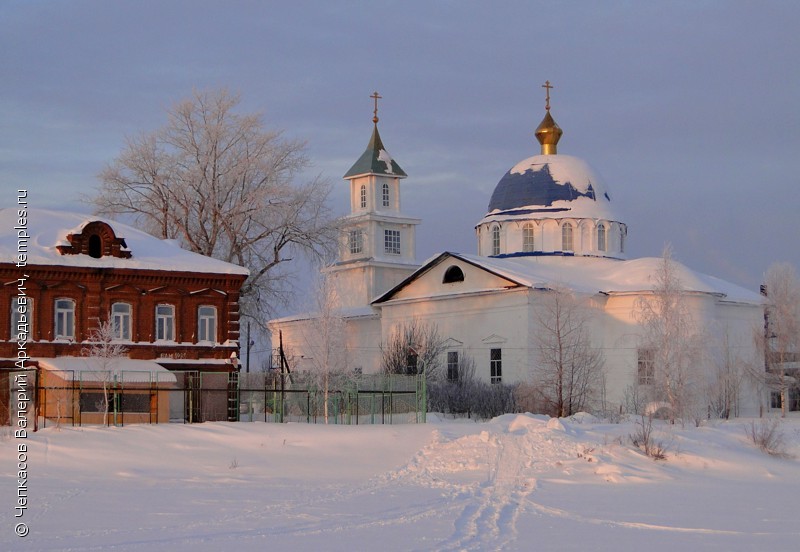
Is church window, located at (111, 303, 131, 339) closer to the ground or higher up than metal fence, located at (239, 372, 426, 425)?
higher up

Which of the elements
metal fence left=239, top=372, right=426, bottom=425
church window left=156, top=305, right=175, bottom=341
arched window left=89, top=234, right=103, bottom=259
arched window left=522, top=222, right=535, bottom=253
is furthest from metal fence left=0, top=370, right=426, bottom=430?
arched window left=522, top=222, right=535, bottom=253

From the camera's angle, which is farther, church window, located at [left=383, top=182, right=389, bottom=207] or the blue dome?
church window, located at [left=383, top=182, right=389, bottom=207]

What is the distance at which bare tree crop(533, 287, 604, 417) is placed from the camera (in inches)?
1913

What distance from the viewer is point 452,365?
56.2 m

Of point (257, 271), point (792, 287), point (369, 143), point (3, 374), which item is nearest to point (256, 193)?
point (257, 271)

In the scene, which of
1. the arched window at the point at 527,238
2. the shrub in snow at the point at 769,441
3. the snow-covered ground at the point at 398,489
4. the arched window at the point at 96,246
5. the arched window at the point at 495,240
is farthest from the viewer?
the arched window at the point at 495,240

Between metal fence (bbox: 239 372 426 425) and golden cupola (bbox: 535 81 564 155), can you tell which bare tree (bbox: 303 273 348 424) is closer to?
metal fence (bbox: 239 372 426 425)

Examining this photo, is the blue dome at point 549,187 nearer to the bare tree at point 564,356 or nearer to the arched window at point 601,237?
the arched window at point 601,237

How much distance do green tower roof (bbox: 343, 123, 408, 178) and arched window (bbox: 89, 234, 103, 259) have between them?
2849 cm

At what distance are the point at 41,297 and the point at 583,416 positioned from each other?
17807mm

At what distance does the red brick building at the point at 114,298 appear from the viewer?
125 ft

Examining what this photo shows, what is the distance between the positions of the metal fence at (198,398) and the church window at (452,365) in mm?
9443

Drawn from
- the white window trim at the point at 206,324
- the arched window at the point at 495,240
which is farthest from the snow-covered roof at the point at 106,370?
the arched window at the point at 495,240

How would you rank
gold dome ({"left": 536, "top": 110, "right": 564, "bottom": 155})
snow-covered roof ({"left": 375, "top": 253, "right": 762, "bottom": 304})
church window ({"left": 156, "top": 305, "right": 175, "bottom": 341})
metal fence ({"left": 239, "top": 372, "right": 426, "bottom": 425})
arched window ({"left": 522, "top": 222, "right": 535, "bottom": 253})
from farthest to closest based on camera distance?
gold dome ({"left": 536, "top": 110, "right": 564, "bottom": 155}), arched window ({"left": 522, "top": 222, "right": 535, "bottom": 253}), snow-covered roof ({"left": 375, "top": 253, "right": 762, "bottom": 304}), metal fence ({"left": 239, "top": 372, "right": 426, "bottom": 425}), church window ({"left": 156, "top": 305, "right": 175, "bottom": 341})
